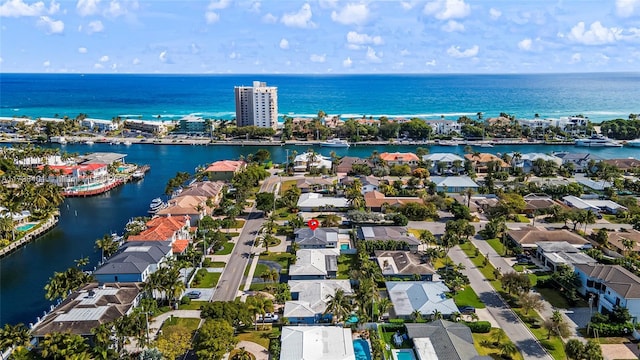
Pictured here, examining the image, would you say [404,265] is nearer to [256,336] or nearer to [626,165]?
[256,336]

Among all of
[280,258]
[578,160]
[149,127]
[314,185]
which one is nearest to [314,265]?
[280,258]

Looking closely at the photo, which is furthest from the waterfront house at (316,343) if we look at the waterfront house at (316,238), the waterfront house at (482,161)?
the waterfront house at (482,161)

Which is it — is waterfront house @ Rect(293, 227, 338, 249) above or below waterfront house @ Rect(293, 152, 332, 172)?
below

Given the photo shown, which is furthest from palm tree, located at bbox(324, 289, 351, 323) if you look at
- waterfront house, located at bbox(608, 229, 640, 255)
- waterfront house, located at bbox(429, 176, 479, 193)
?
waterfront house, located at bbox(429, 176, 479, 193)

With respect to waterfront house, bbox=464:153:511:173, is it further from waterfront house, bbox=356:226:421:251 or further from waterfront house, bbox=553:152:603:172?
waterfront house, bbox=356:226:421:251

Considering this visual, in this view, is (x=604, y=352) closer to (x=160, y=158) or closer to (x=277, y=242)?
(x=277, y=242)

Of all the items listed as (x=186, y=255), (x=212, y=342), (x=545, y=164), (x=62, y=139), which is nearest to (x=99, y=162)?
(x=62, y=139)
